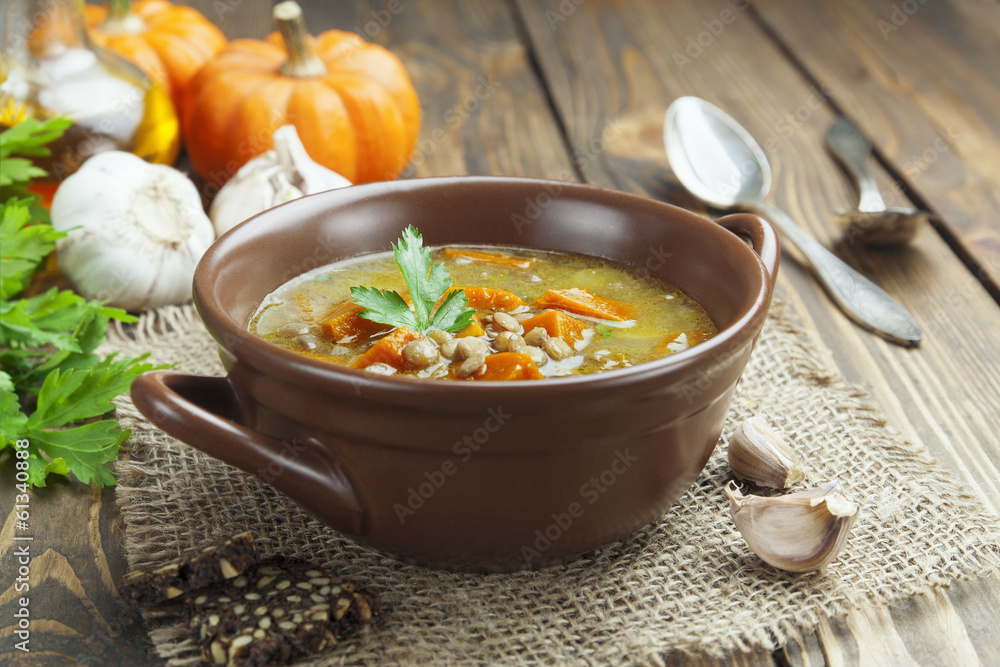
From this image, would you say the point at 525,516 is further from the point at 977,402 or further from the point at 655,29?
the point at 655,29

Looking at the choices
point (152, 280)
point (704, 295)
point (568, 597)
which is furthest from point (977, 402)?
point (152, 280)

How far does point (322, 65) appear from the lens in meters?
3.43

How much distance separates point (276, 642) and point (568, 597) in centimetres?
48

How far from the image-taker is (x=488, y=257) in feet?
7.07

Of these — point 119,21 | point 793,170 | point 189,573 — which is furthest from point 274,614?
point 119,21

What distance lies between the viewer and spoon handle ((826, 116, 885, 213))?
10.7 ft

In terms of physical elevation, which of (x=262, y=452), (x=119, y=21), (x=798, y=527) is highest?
(x=798, y=527)

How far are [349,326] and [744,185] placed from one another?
192 cm

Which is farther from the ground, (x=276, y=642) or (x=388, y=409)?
(x=388, y=409)

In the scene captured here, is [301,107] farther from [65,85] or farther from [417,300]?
[417,300]

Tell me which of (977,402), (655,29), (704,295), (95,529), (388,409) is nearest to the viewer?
(388,409)

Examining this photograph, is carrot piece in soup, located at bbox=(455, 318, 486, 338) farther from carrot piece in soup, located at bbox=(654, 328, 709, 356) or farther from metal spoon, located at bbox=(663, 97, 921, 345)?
metal spoon, located at bbox=(663, 97, 921, 345)

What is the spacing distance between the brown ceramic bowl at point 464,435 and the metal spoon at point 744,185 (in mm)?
998

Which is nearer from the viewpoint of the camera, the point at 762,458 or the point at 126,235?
the point at 762,458
